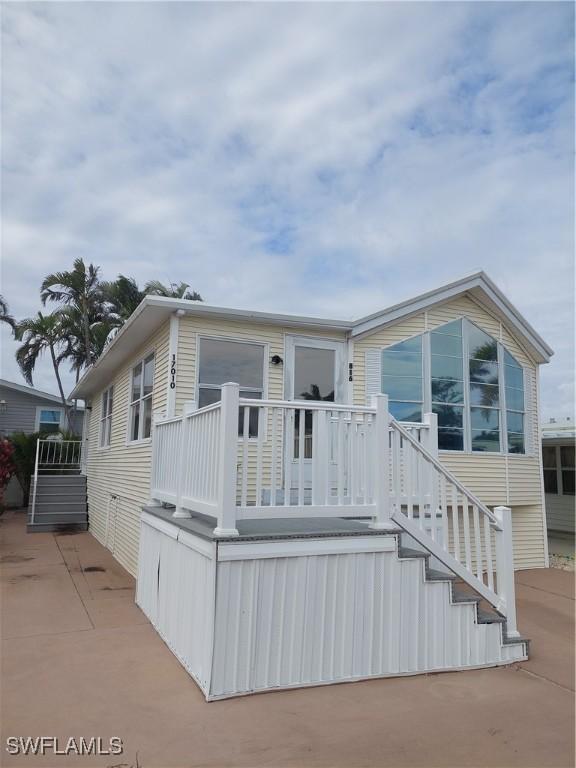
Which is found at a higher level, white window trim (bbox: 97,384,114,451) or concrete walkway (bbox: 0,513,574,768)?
white window trim (bbox: 97,384,114,451)

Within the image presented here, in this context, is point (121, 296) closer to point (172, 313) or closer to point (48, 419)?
point (48, 419)

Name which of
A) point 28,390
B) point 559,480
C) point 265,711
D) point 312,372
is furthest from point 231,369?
point 28,390

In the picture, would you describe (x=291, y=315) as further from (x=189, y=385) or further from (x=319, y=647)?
(x=319, y=647)

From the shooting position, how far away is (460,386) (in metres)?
8.96

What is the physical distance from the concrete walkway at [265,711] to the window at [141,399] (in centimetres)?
339

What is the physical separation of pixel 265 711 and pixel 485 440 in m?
6.75

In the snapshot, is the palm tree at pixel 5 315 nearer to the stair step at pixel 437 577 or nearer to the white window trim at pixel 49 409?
the white window trim at pixel 49 409

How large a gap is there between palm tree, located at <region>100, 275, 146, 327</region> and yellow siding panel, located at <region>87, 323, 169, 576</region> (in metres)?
9.93

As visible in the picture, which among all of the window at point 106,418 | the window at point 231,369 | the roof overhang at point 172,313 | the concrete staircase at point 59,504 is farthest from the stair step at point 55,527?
the window at point 231,369

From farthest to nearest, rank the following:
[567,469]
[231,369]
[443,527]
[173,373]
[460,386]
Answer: [567,469] → [460,386] → [231,369] → [173,373] → [443,527]

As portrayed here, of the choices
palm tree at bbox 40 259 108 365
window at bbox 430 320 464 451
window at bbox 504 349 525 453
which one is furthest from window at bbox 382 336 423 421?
palm tree at bbox 40 259 108 365

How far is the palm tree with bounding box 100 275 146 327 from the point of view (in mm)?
22703

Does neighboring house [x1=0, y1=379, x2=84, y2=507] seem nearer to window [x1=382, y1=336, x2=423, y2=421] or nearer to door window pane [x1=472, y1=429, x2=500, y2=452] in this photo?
window [x1=382, y1=336, x2=423, y2=421]

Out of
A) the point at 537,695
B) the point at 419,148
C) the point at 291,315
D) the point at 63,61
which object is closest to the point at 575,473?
the point at 419,148
